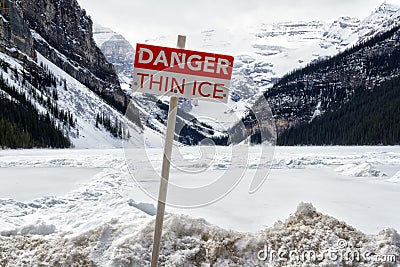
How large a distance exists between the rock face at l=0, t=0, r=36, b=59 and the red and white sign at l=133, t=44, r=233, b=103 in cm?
10261

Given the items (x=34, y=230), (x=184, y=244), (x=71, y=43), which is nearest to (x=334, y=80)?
(x=71, y=43)

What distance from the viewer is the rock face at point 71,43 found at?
5221 inches

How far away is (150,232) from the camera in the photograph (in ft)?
16.1

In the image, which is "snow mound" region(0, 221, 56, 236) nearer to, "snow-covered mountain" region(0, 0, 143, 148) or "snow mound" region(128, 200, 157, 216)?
"snow mound" region(128, 200, 157, 216)

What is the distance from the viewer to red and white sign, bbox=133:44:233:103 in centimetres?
379

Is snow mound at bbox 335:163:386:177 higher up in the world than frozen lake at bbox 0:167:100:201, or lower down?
higher up

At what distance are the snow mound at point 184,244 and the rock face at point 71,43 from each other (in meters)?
133

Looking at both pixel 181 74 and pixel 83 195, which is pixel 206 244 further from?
pixel 83 195

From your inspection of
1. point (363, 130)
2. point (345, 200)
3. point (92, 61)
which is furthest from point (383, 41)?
point (345, 200)

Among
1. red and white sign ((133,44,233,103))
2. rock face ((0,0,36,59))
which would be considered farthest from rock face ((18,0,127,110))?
red and white sign ((133,44,233,103))

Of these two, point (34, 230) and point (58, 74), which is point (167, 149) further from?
point (58, 74)

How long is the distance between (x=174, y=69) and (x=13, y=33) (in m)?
111

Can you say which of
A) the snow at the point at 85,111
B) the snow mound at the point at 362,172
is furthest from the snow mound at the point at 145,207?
the snow at the point at 85,111

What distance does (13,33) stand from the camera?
100312 millimetres
